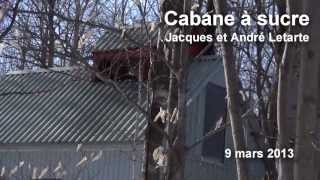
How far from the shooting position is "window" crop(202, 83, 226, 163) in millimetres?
13469

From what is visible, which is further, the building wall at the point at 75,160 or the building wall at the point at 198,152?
the building wall at the point at 198,152

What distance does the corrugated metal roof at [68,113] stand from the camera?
519 inches

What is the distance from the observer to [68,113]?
14242mm

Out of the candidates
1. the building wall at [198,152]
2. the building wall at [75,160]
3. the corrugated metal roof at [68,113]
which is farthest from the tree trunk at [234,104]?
the building wall at [198,152]

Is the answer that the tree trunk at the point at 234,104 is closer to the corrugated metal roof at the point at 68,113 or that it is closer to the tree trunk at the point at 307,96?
the tree trunk at the point at 307,96

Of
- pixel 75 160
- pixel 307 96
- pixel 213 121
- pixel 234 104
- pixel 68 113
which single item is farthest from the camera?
pixel 68 113

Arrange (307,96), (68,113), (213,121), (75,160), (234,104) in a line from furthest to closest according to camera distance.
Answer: (68,113)
(213,121)
(75,160)
(234,104)
(307,96)

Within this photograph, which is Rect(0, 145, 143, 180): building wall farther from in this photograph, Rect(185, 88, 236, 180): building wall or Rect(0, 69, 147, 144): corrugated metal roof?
Rect(185, 88, 236, 180): building wall

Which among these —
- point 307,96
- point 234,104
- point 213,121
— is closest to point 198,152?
point 213,121

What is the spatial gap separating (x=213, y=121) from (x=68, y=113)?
9.83 feet

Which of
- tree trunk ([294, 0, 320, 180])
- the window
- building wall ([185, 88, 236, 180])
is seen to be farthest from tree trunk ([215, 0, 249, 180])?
the window

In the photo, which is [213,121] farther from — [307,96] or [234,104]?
[307,96]

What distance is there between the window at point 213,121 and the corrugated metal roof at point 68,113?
148 centimetres

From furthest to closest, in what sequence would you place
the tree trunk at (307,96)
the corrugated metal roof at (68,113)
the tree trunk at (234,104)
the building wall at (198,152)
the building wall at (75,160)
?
the corrugated metal roof at (68,113) < the building wall at (198,152) < the building wall at (75,160) < the tree trunk at (234,104) < the tree trunk at (307,96)
